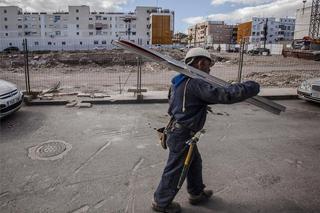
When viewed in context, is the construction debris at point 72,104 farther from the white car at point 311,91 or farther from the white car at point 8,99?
the white car at point 311,91

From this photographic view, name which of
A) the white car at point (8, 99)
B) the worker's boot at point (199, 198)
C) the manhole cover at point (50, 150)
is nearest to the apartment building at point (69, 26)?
the white car at point (8, 99)

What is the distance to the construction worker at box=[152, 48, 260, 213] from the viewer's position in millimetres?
2482

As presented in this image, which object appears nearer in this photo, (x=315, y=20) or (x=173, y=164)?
(x=173, y=164)

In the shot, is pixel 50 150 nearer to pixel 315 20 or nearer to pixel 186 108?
pixel 186 108

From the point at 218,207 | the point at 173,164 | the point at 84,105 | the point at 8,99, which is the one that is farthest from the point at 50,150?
the point at 84,105

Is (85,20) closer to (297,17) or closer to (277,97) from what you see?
(297,17)

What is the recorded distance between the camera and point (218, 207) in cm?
327

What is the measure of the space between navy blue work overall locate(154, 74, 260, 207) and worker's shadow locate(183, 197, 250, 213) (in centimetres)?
40

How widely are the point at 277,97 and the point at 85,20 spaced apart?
294ft

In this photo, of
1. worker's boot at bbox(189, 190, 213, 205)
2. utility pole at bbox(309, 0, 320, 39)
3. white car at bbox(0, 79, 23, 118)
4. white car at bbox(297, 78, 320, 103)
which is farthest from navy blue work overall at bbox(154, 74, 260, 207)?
utility pole at bbox(309, 0, 320, 39)

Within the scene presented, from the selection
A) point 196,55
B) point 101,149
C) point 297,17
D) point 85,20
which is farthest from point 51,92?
point 85,20

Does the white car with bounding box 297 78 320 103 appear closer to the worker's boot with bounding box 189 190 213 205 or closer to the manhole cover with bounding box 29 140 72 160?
the worker's boot with bounding box 189 190 213 205

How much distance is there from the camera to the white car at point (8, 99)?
6.50 meters

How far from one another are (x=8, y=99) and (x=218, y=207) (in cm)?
572
